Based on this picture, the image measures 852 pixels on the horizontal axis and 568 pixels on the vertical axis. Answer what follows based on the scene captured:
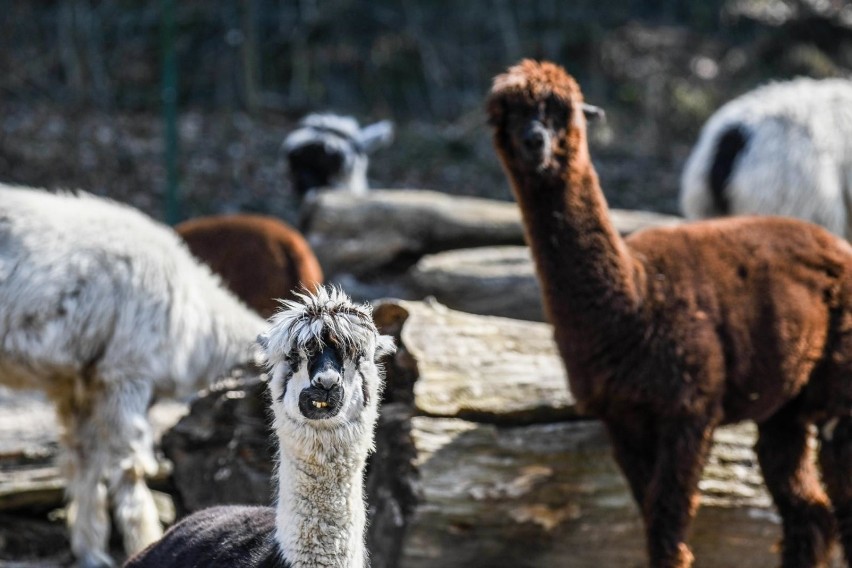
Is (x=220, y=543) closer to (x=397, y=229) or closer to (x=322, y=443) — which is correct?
(x=322, y=443)

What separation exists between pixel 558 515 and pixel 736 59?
1163cm

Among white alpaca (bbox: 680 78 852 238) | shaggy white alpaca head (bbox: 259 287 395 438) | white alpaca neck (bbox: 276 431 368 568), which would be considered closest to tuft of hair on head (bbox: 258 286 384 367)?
shaggy white alpaca head (bbox: 259 287 395 438)

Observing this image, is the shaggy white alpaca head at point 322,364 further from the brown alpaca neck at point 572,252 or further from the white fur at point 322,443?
the brown alpaca neck at point 572,252

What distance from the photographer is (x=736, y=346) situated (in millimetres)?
4973

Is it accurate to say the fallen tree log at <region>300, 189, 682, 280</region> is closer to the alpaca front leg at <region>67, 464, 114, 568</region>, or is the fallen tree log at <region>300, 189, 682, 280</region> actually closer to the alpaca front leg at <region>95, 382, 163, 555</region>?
the alpaca front leg at <region>95, 382, 163, 555</region>

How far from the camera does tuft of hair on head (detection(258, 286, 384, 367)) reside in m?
3.25

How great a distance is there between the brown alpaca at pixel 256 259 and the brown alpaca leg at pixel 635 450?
3242 mm

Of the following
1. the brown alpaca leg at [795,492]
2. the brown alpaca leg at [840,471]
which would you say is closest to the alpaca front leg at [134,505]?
the brown alpaca leg at [795,492]

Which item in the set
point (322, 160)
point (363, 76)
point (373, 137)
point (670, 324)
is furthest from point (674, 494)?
point (363, 76)

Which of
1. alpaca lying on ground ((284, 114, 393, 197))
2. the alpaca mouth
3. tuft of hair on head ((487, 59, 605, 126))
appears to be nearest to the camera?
the alpaca mouth

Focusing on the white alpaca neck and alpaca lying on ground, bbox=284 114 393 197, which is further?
alpaca lying on ground, bbox=284 114 393 197

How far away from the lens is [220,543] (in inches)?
146

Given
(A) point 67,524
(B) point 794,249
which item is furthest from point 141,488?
(B) point 794,249

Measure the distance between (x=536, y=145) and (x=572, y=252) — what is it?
47 cm
